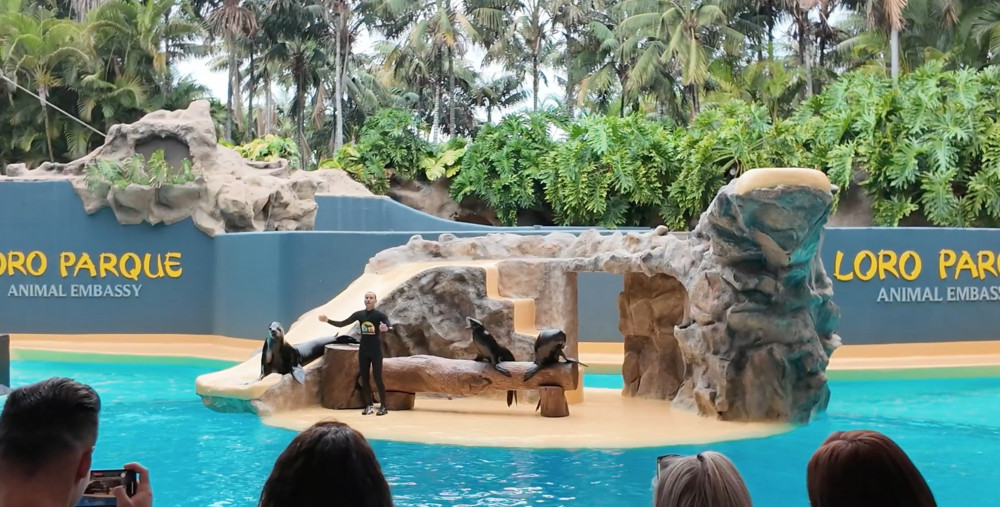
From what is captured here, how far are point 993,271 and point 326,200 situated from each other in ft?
42.0

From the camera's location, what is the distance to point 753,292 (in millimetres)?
9945

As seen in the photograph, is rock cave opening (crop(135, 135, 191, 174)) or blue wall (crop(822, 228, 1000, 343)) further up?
rock cave opening (crop(135, 135, 191, 174))

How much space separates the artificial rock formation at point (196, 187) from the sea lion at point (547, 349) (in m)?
9.54

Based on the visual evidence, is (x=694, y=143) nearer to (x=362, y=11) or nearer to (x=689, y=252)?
(x=689, y=252)

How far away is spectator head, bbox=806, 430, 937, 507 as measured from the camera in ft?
6.76

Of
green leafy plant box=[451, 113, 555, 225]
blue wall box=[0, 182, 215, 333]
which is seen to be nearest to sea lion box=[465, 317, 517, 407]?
blue wall box=[0, 182, 215, 333]

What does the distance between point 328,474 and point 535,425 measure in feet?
25.9

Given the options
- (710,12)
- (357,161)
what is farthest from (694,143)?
(357,161)

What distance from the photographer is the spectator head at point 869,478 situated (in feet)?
6.76

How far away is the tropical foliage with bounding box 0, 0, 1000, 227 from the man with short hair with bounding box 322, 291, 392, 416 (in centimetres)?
1141

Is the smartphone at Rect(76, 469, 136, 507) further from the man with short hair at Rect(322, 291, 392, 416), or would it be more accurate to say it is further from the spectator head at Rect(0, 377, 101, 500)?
the man with short hair at Rect(322, 291, 392, 416)

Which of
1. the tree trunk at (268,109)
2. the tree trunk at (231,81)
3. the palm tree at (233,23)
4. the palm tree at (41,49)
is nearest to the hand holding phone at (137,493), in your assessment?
the palm tree at (41,49)

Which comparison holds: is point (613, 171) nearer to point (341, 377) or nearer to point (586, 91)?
point (586, 91)

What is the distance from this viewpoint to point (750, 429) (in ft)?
31.8
